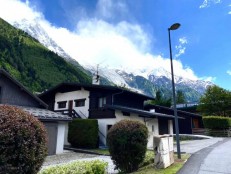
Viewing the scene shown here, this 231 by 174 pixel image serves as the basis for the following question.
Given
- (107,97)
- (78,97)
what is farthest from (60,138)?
(78,97)

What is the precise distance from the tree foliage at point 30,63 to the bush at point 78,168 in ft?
236

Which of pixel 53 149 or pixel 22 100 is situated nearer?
pixel 53 149

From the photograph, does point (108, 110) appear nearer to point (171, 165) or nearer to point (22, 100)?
point (22, 100)

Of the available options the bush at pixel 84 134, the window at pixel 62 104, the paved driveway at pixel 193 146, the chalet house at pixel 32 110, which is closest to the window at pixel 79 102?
the window at pixel 62 104

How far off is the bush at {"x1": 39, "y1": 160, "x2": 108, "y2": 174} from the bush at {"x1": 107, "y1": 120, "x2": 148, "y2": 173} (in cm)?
129

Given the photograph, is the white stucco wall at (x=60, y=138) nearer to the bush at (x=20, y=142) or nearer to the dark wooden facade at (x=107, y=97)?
the dark wooden facade at (x=107, y=97)

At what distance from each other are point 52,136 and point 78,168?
11.4 metres

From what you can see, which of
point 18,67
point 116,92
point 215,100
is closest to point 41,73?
point 18,67

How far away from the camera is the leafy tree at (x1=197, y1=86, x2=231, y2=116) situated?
4584 cm

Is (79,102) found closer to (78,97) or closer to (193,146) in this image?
(78,97)

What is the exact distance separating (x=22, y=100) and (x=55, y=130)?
13.5 feet

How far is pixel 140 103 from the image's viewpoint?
2972 cm

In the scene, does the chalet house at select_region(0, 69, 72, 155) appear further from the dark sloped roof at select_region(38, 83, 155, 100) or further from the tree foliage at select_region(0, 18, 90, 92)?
the tree foliage at select_region(0, 18, 90, 92)

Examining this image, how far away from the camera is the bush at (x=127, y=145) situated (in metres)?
9.99
